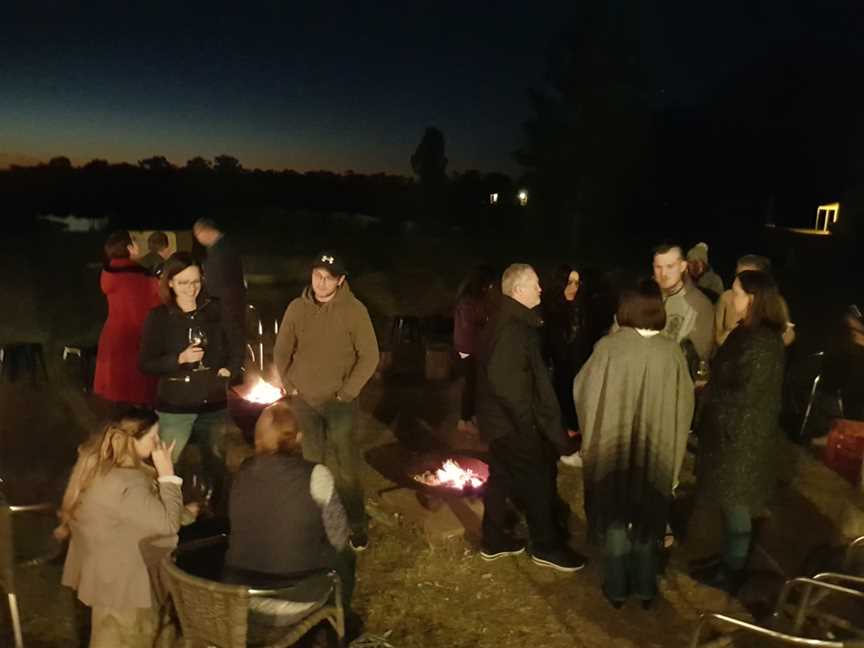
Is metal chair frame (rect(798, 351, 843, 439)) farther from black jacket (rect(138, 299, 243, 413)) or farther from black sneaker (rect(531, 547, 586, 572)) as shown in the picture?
black jacket (rect(138, 299, 243, 413))

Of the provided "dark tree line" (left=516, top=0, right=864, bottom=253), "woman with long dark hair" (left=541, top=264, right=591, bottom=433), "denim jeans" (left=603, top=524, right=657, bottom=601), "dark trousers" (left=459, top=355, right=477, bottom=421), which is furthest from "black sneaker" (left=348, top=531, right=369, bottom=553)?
"dark tree line" (left=516, top=0, right=864, bottom=253)

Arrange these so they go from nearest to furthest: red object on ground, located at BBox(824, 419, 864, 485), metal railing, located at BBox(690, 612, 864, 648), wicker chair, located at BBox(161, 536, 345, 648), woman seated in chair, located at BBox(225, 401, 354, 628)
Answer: metal railing, located at BBox(690, 612, 864, 648) → wicker chair, located at BBox(161, 536, 345, 648) → woman seated in chair, located at BBox(225, 401, 354, 628) → red object on ground, located at BBox(824, 419, 864, 485)

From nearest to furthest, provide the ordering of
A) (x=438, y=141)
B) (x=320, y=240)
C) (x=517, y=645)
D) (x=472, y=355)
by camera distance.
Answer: (x=517, y=645) < (x=472, y=355) < (x=320, y=240) < (x=438, y=141)

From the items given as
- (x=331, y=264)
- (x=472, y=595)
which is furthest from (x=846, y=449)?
(x=331, y=264)

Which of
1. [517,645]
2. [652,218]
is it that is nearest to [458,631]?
[517,645]

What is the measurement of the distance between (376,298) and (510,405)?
13136 millimetres

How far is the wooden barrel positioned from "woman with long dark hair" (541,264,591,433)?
100 inches

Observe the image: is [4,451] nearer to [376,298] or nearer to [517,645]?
[517,645]

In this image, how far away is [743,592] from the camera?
4.71 metres

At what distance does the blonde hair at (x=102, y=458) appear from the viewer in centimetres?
340

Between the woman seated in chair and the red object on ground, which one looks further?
the red object on ground

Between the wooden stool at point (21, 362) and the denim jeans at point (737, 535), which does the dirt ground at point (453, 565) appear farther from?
the wooden stool at point (21, 362)

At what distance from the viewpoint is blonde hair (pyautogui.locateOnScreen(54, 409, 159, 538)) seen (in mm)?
3404

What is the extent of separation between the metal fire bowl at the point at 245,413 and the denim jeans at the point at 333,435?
2290mm
